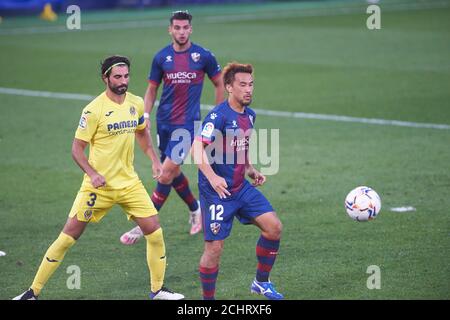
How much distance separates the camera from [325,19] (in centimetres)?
3350

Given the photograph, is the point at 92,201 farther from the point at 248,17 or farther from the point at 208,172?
the point at 248,17

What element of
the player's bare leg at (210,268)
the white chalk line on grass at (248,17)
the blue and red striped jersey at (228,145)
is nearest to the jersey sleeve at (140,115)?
the blue and red striped jersey at (228,145)

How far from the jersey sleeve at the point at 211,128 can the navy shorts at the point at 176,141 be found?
8.86 feet

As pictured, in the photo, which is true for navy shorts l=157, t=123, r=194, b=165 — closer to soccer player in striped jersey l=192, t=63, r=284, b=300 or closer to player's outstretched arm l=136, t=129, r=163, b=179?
player's outstretched arm l=136, t=129, r=163, b=179

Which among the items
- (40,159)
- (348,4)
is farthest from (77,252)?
(348,4)

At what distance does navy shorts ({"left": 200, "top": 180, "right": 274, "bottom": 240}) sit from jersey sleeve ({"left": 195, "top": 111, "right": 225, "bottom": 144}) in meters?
0.56

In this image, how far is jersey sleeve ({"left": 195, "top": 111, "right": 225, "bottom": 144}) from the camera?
30.1ft

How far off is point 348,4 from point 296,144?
905 inches

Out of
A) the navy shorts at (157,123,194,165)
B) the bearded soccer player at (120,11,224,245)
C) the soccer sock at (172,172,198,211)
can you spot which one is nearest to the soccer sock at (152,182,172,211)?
the bearded soccer player at (120,11,224,245)

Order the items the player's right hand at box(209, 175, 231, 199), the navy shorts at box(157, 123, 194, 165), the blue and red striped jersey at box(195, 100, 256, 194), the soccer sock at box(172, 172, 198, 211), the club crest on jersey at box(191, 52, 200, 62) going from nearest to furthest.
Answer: the player's right hand at box(209, 175, 231, 199) < the blue and red striped jersey at box(195, 100, 256, 194) < the navy shorts at box(157, 123, 194, 165) < the club crest on jersey at box(191, 52, 200, 62) < the soccer sock at box(172, 172, 198, 211)

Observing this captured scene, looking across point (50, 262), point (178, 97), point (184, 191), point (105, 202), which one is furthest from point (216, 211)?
point (178, 97)

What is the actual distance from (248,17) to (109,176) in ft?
85.8

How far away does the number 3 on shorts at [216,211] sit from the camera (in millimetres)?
9227

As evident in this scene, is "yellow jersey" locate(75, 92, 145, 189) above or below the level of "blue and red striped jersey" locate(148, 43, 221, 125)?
below
